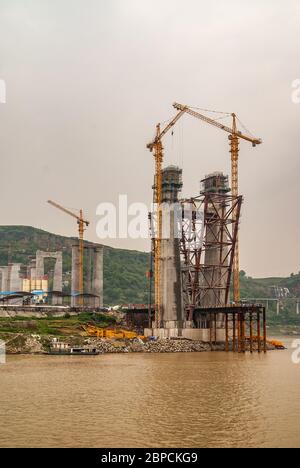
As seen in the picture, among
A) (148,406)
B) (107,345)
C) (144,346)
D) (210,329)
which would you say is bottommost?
(144,346)

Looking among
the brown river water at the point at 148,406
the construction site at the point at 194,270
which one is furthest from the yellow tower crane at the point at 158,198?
the brown river water at the point at 148,406

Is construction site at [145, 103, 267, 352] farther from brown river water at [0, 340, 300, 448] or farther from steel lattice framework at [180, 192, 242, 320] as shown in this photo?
brown river water at [0, 340, 300, 448]

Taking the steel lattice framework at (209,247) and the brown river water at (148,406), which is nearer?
the brown river water at (148,406)

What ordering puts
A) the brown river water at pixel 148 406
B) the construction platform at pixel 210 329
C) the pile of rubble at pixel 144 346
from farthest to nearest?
the construction platform at pixel 210 329
the pile of rubble at pixel 144 346
the brown river water at pixel 148 406

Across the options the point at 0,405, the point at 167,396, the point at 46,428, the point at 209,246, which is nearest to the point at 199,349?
the point at 209,246

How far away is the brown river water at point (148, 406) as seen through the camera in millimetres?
34625

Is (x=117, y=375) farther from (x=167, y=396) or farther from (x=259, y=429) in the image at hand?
(x=259, y=429)

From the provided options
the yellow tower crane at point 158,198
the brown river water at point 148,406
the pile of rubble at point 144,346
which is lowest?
the pile of rubble at point 144,346

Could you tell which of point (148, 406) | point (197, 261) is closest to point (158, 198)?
point (197, 261)

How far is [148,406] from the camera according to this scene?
45594 millimetres

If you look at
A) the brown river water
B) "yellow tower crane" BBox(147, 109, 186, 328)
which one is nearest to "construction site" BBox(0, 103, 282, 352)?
"yellow tower crane" BBox(147, 109, 186, 328)

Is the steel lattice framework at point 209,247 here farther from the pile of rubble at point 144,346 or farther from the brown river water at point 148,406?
the brown river water at point 148,406

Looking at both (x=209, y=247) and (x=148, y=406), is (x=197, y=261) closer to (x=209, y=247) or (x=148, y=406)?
(x=209, y=247)
